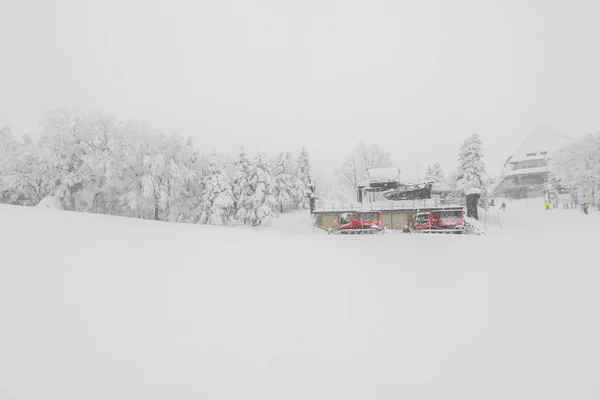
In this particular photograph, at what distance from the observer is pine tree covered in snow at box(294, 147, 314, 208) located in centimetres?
5084

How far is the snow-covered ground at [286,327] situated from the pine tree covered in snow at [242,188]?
27.2 meters

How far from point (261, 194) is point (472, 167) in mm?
27731

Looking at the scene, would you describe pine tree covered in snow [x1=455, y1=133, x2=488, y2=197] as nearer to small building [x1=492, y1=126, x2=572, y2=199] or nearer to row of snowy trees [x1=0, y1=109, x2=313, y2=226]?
small building [x1=492, y1=126, x2=572, y2=199]

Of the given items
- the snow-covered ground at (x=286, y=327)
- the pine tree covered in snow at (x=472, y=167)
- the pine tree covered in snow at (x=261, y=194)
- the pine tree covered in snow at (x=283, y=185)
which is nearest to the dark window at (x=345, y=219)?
the pine tree covered in snow at (x=261, y=194)

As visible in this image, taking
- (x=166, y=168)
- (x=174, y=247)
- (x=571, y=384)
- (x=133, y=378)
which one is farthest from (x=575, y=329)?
(x=166, y=168)

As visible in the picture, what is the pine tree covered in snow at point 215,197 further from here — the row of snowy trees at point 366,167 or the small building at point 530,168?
the small building at point 530,168

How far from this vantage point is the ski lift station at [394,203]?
32.3m

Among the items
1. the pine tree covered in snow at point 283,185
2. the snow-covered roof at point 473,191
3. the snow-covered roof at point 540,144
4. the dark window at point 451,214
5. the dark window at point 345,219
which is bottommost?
the dark window at point 345,219

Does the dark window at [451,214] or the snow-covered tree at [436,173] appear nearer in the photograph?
the dark window at [451,214]

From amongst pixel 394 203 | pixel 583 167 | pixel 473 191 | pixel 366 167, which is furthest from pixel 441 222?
pixel 366 167

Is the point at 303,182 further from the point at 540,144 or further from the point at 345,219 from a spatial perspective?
the point at 540,144

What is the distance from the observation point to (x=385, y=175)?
124ft

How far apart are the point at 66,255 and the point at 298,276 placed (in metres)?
6.44

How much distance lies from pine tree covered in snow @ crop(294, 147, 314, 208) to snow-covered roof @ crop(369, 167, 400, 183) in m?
15.5
